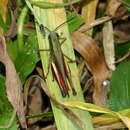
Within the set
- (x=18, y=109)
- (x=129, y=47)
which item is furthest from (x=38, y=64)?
(x=129, y=47)

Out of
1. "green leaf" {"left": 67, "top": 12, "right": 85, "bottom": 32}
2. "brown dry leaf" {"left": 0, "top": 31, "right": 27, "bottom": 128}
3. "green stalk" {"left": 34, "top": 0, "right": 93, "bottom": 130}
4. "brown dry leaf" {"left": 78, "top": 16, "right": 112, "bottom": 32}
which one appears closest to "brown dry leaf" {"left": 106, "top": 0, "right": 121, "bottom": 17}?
"brown dry leaf" {"left": 78, "top": 16, "right": 112, "bottom": 32}

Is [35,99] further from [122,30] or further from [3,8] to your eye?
[122,30]

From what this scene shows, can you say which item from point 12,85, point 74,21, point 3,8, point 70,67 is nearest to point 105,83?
point 70,67

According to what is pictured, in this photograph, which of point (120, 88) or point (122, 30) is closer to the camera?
point (120, 88)

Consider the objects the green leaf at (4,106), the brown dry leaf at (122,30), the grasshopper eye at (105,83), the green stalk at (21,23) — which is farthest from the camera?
the brown dry leaf at (122,30)

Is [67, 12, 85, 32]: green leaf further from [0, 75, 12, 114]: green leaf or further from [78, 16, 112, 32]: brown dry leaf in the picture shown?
[0, 75, 12, 114]: green leaf

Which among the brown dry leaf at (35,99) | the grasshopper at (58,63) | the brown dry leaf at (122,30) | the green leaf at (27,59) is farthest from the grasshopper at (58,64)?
the brown dry leaf at (122,30)

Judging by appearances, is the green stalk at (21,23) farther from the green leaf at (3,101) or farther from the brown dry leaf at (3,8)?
the green leaf at (3,101)
